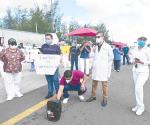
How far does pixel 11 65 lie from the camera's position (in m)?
10.1

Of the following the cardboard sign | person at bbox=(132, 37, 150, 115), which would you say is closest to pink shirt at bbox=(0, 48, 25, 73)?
the cardboard sign

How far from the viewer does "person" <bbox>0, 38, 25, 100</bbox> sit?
10.1 meters

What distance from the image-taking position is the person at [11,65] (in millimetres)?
10113

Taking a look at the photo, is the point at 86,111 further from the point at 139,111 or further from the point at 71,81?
the point at 139,111

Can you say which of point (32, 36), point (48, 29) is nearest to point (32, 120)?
point (32, 36)

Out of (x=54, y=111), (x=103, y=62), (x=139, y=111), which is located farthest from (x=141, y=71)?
(x=54, y=111)

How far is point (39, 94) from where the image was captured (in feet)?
35.9

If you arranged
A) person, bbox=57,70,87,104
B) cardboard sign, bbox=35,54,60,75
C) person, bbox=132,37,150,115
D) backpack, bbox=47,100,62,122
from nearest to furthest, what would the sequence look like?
backpack, bbox=47,100,62,122 → person, bbox=132,37,150,115 → person, bbox=57,70,87,104 → cardboard sign, bbox=35,54,60,75

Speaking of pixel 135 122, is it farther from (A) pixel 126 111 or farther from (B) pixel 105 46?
(B) pixel 105 46

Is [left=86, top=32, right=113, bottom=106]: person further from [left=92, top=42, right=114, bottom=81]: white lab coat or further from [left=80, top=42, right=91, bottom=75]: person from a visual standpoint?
[left=80, top=42, right=91, bottom=75]: person

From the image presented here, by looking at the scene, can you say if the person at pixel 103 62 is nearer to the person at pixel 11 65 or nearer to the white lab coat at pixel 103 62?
the white lab coat at pixel 103 62

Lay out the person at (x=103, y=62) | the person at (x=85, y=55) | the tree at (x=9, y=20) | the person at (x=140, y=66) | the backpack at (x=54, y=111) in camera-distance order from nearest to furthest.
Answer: the backpack at (x=54, y=111), the person at (x=140, y=66), the person at (x=103, y=62), the person at (x=85, y=55), the tree at (x=9, y=20)

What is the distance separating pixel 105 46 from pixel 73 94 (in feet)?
7.04

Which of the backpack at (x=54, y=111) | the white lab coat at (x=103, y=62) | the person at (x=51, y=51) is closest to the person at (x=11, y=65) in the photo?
the person at (x=51, y=51)
